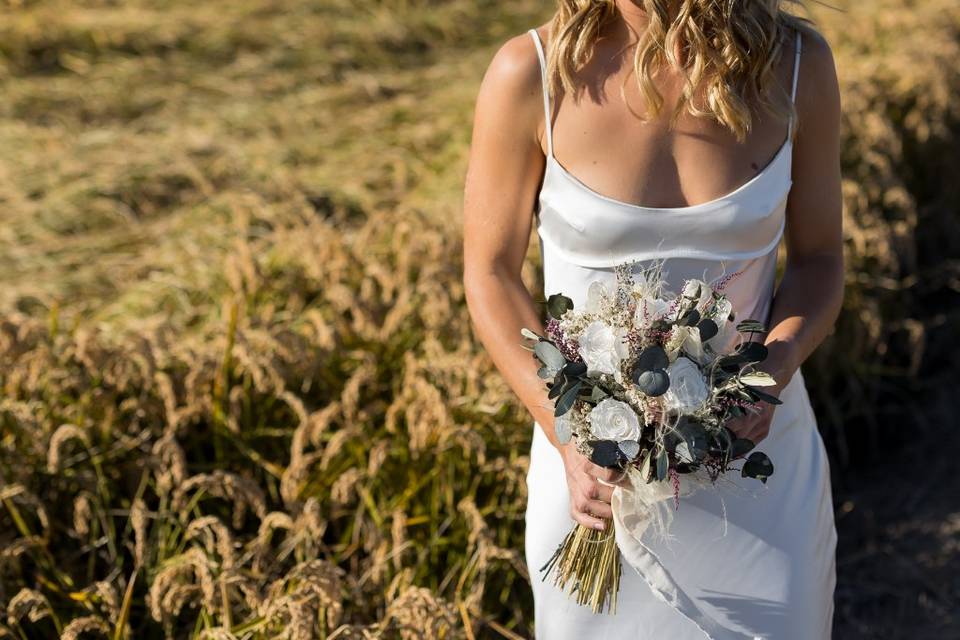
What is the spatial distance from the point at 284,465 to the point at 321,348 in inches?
14.9

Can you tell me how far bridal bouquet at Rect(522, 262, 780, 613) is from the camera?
4.97ft

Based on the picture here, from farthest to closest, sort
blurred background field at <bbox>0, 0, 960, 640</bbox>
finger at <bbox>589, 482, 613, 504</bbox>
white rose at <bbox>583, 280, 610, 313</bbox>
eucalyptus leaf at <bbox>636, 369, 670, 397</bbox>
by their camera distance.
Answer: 1. blurred background field at <bbox>0, 0, 960, 640</bbox>
2. finger at <bbox>589, 482, 613, 504</bbox>
3. white rose at <bbox>583, 280, 610, 313</bbox>
4. eucalyptus leaf at <bbox>636, 369, 670, 397</bbox>

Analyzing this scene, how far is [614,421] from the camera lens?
1527mm

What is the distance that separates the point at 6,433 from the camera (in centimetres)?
297

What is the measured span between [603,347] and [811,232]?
601 mm

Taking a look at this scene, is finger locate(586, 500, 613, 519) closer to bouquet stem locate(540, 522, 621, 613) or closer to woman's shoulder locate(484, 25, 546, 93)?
bouquet stem locate(540, 522, 621, 613)

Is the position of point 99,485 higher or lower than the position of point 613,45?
lower

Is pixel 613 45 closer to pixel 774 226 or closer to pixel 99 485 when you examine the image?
pixel 774 226

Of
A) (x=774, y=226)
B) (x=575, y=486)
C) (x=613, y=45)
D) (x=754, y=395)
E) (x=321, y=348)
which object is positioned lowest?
(x=321, y=348)

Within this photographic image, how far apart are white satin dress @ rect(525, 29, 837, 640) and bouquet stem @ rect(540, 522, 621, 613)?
0.03 m

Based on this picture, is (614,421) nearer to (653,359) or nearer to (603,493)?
(653,359)

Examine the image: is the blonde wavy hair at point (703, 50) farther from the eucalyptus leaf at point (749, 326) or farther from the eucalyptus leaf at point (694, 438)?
the eucalyptus leaf at point (694, 438)

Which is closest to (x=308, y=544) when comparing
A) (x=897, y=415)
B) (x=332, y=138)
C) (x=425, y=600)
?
(x=425, y=600)

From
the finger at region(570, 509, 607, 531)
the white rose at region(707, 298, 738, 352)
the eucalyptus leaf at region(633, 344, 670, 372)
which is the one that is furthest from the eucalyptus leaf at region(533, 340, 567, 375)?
the finger at region(570, 509, 607, 531)
